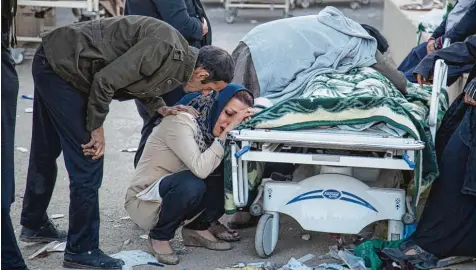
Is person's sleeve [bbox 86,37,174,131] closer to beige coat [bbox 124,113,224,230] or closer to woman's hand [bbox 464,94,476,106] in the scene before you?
beige coat [bbox 124,113,224,230]

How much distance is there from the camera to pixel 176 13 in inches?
214

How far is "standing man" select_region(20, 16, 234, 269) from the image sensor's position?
4113 mm

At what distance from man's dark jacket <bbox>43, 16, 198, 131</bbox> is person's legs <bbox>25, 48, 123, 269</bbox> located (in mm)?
66

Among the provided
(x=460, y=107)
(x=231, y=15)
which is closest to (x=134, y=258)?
(x=460, y=107)

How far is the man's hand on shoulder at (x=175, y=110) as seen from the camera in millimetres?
4562

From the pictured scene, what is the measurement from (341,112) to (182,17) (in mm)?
1465

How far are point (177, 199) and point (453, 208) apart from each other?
1.31 metres

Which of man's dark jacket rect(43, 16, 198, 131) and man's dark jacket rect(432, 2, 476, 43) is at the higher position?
man's dark jacket rect(43, 16, 198, 131)

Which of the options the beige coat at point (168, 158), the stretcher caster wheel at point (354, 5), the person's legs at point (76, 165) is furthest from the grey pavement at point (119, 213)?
the stretcher caster wheel at point (354, 5)

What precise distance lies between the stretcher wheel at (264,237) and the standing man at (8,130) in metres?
1.16

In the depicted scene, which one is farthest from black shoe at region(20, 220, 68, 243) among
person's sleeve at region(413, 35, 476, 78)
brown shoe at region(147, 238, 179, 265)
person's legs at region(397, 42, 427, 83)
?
person's legs at region(397, 42, 427, 83)

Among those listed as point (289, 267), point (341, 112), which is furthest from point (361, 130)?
point (289, 267)

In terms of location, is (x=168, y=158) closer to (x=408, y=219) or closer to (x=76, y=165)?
(x=76, y=165)

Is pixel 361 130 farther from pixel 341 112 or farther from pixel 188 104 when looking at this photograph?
pixel 188 104
